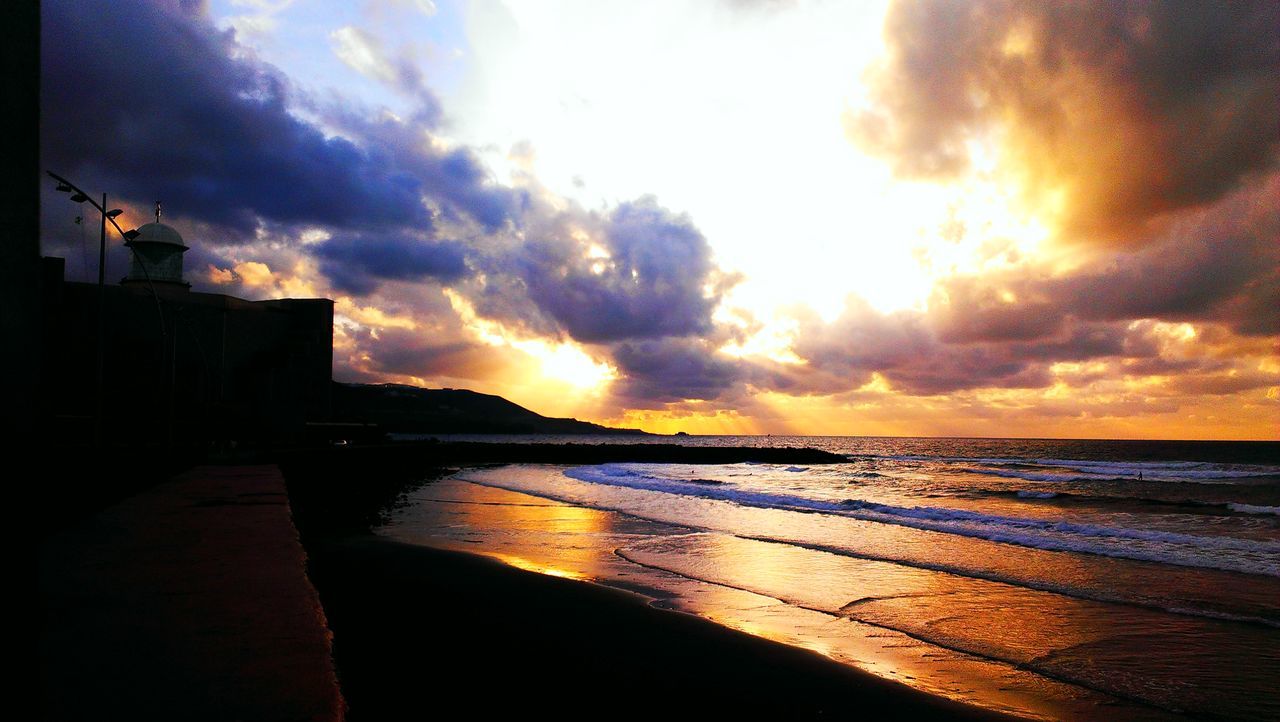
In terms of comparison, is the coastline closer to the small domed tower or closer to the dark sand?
the dark sand

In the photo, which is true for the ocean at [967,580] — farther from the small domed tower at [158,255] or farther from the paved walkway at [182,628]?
the small domed tower at [158,255]

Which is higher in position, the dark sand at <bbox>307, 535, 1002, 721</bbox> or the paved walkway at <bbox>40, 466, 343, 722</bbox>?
the paved walkway at <bbox>40, 466, 343, 722</bbox>

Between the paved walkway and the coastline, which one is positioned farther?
the coastline

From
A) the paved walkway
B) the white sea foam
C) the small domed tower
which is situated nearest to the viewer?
the paved walkway

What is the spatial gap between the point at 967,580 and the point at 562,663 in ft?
23.8

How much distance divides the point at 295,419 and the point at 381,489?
20.4m

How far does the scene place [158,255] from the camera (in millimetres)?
43812

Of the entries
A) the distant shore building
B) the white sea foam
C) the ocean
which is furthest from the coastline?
the distant shore building

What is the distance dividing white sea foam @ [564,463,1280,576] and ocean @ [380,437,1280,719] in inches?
3.1

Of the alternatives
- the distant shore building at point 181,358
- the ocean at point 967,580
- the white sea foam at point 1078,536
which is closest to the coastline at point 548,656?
the ocean at point 967,580

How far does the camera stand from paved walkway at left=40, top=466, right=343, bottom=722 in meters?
3.16

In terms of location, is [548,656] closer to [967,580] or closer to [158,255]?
[967,580]

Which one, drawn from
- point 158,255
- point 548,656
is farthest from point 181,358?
point 548,656

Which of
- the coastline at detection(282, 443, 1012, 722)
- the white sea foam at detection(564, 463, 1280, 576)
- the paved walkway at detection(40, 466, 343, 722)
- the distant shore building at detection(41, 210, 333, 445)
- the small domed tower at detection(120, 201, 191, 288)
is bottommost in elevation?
the white sea foam at detection(564, 463, 1280, 576)
